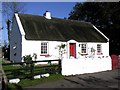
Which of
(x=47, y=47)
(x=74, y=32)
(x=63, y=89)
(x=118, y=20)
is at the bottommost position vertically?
(x=63, y=89)

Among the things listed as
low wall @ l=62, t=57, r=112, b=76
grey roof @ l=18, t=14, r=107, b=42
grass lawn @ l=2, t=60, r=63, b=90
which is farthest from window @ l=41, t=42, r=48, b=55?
grass lawn @ l=2, t=60, r=63, b=90

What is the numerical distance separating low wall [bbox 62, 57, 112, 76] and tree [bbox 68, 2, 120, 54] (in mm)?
15052

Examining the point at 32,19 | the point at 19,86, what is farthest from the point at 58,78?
the point at 32,19

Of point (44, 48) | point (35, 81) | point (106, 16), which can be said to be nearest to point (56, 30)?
point (44, 48)

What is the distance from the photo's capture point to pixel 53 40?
2619 cm

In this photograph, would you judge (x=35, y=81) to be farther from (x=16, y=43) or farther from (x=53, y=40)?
(x=16, y=43)

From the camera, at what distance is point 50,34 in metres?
26.7

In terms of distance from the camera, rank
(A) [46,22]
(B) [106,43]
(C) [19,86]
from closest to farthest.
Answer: (C) [19,86], (A) [46,22], (B) [106,43]

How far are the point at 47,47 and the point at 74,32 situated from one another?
5054 millimetres

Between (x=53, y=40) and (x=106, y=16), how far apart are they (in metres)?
14.1

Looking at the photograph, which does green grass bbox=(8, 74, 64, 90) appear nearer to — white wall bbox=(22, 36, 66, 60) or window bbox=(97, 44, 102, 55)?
white wall bbox=(22, 36, 66, 60)

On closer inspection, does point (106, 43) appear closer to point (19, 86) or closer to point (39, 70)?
point (39, 70)

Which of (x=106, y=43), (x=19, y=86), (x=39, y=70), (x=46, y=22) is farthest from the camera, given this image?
(x=106, y=43)

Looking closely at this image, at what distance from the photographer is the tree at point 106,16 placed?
35406mm
